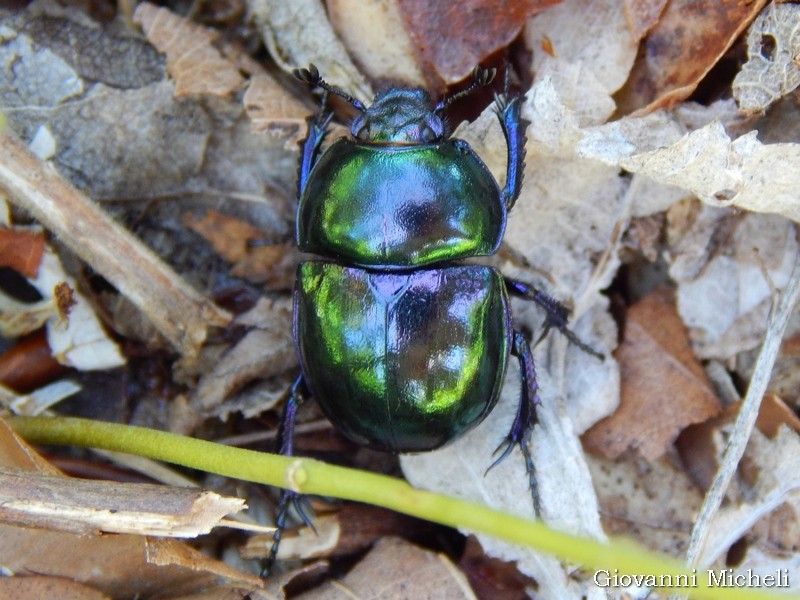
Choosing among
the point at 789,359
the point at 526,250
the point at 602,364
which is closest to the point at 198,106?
the point at 526,250

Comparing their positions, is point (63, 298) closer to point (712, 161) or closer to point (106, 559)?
point (106, 559)

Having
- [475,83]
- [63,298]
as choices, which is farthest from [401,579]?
[475,83]

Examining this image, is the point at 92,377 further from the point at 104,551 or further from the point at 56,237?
the point at 104,551

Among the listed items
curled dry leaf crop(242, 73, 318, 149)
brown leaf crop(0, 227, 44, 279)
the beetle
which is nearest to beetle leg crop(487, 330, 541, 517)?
the beetle

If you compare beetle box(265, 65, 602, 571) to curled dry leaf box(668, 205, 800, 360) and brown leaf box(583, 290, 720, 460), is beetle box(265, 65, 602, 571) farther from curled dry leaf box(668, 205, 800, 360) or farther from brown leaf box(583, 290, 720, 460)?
curled dry leaf box(668, 205, 800, 360)

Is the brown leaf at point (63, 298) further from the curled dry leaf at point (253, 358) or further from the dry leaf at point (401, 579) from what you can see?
the dry leaf at point (401, 579)

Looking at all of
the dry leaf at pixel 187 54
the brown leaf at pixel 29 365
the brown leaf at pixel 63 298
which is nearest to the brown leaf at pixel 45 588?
the brown leaf at pixel 29 365

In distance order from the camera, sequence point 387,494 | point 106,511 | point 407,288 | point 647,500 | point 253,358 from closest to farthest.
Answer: point 387,494 < point 106,511 < point 407,288 < point 647,500 < point 253,358
